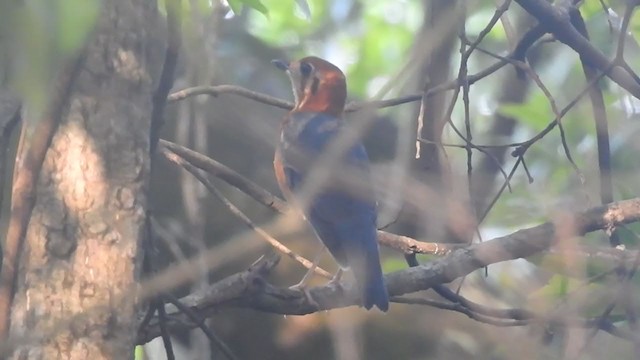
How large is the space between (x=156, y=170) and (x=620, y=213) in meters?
2.17

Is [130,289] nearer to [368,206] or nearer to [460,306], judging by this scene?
[460,306]

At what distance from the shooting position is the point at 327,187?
98.7 inches

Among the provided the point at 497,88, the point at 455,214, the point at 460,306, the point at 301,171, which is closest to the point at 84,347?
the point at 455,214

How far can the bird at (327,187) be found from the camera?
2957 millimetres

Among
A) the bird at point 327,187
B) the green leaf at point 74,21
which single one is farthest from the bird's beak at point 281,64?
the green leaf at point 74,21

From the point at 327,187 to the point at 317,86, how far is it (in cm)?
205

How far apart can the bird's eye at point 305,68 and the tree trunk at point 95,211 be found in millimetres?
2383

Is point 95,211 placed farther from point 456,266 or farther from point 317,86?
point 317,86

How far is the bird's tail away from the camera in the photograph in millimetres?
2824

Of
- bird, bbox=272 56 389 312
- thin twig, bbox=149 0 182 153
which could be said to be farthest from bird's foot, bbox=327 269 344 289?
thin twig, bbox=149 0 182 153

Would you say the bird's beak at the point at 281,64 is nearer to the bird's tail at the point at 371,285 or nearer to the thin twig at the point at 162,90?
the bird's tail at the point at 371,285

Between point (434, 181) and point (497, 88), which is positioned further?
point (497, 88)

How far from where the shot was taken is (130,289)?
193 cm

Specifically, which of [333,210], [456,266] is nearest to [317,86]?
[333,210]
